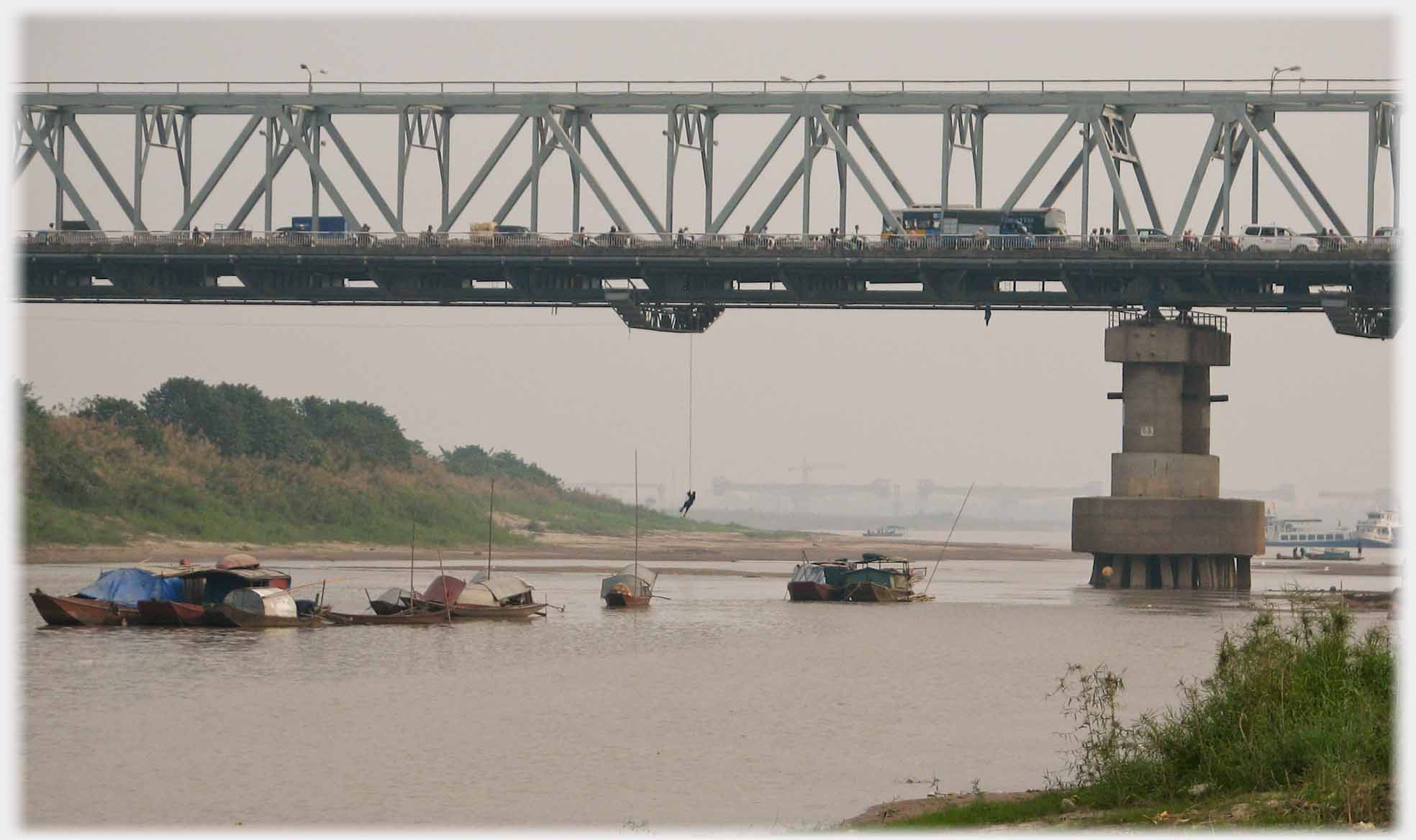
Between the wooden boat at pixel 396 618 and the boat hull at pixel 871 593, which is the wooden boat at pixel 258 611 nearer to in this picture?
Answer: the wooden boat at pixel 396 618

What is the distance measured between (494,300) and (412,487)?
251 ft

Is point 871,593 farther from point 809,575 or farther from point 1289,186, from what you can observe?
point 1289,186

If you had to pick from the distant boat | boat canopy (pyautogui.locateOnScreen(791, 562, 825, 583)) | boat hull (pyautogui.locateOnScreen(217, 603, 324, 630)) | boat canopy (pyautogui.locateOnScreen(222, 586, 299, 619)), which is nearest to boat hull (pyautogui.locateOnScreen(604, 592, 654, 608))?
boat canopy (pyautogui.locateOnScreen(791, 562, 825, 583))

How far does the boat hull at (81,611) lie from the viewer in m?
74.3

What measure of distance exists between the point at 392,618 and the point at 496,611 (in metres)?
5.64

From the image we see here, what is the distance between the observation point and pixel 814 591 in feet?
330

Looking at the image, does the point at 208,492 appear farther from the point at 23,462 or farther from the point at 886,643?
the point at 886,643

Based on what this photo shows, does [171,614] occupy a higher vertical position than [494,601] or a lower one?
lower

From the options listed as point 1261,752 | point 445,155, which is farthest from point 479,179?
point 1261,752

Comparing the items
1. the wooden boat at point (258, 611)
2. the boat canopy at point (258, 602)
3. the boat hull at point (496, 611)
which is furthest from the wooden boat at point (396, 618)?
the boat canopy at point (258, 602)

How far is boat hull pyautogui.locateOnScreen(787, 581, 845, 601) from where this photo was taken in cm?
10044

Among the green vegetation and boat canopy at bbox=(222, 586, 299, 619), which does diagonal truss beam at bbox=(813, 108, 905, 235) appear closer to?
boat canopy at bbox=(222, 586, 299, 619)

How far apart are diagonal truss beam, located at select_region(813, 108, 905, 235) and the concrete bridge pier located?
12.2m

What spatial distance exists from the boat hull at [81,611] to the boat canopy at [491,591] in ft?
45.1
